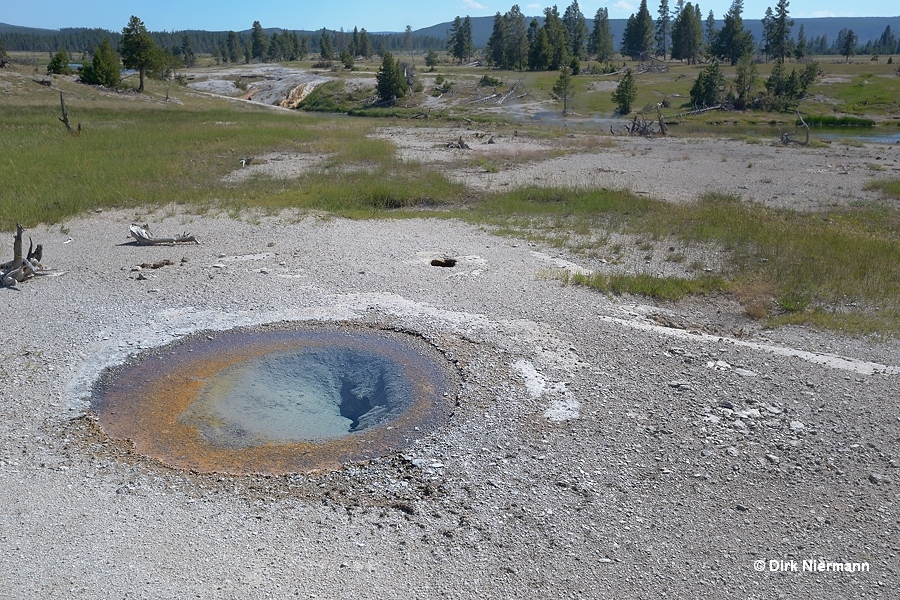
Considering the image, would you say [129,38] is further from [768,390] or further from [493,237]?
[768,390]

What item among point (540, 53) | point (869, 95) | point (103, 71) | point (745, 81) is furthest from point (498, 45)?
point (103, 71)

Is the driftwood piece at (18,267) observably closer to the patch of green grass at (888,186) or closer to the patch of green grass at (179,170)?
the patch of green grass at (179,170)

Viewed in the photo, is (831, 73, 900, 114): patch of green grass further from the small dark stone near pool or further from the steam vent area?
the steam vent area

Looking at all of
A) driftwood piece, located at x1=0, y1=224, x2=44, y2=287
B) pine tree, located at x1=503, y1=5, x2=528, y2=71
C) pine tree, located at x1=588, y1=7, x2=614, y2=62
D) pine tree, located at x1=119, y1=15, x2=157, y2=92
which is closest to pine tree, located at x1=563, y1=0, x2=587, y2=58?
pine tree, located at x1=588, y1=7, x2=614, y2=62

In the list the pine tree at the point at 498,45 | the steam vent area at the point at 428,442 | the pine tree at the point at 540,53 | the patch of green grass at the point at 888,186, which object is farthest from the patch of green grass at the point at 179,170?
the pine tree at the point at 498,45

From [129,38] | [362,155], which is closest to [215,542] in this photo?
[362,155]
